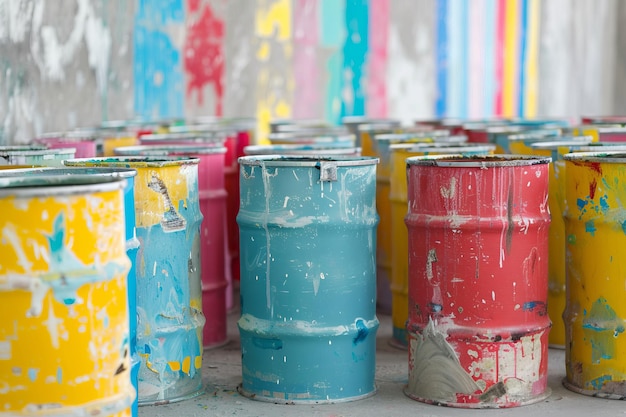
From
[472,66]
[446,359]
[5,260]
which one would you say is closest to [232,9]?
[472,66]

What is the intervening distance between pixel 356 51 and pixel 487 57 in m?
2.96

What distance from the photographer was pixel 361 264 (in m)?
3.84

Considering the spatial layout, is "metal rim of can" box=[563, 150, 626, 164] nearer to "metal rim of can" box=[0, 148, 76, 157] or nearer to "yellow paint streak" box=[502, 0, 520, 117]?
"metal rim of can" box=[0, 148, 76, 157]

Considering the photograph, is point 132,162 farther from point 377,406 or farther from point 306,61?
point 306,61

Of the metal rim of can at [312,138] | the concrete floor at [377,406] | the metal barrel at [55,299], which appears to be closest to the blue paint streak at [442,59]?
the metal rim of can at [312,138]

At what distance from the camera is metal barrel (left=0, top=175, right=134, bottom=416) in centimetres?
265

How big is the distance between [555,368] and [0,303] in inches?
101

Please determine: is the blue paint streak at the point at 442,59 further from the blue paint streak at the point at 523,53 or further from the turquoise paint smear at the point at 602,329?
the turquoise paint smear at the point at 602,329

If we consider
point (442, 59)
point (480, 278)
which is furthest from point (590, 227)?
point (442, 59)

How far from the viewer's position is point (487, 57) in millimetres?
13227

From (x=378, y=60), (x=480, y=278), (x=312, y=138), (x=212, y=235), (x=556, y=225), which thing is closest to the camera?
(x=480, y=278)

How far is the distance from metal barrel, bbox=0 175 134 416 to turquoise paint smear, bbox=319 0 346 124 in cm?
774

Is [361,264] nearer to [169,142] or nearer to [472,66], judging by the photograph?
[169,142]

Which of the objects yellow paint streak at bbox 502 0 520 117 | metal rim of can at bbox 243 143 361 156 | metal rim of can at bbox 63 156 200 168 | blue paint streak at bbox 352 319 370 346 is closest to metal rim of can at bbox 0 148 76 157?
metal rim of can at bbox 63 156 200 168
